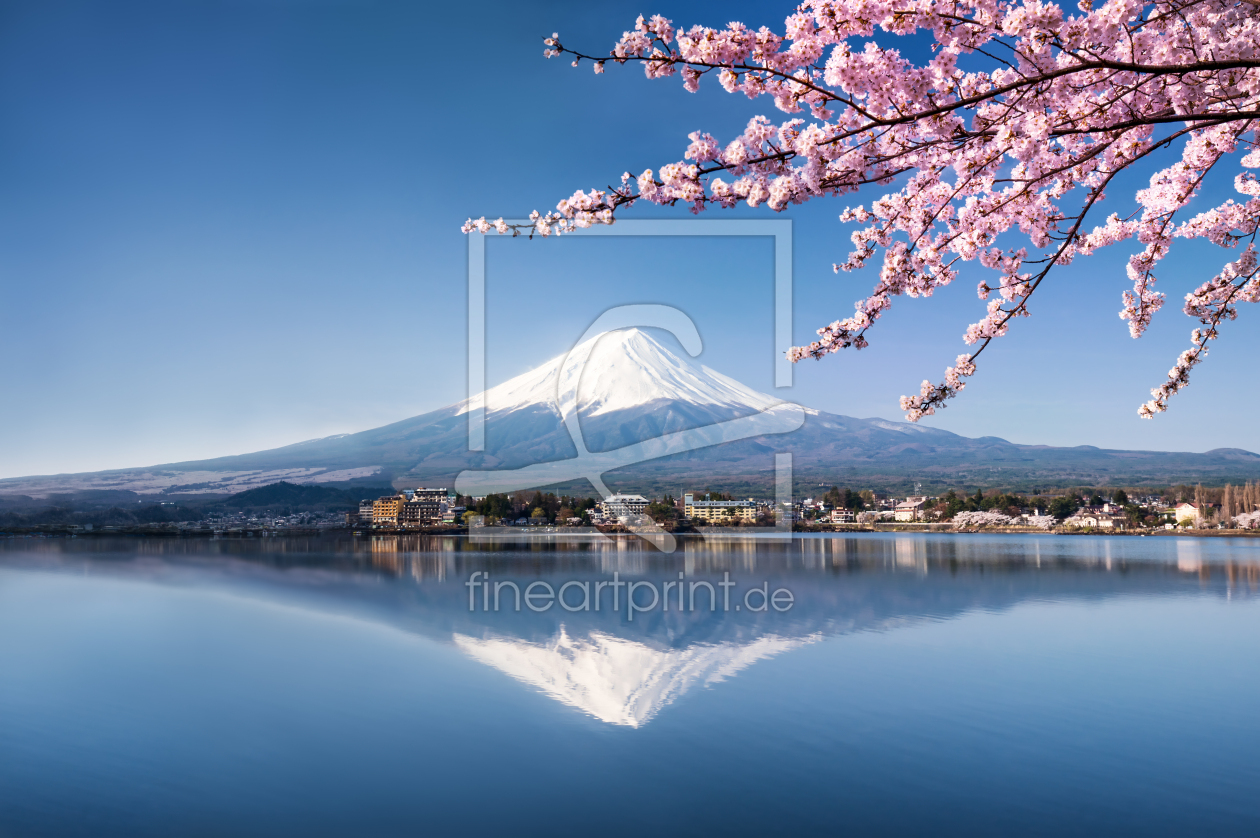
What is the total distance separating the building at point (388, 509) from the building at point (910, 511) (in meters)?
34.6

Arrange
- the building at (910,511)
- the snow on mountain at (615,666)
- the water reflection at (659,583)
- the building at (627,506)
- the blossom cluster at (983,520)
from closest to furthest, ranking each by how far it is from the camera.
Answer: the snow on mountain at (615,666)
the water reflection at (659,583)
the building at (627,506)
the blossom cluster at (983,520)
the building at (910,511)

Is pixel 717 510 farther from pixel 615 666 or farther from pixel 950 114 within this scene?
→ pixel 950 114

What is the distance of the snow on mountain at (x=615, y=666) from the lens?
761 centimetres

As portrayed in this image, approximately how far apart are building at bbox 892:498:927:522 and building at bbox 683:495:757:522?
12093mm

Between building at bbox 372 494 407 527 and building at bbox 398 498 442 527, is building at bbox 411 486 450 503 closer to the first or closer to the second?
building at bbox 398 498 442 527

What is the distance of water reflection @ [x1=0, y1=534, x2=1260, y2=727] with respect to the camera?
29.8 ft

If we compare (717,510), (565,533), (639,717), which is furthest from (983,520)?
(639,717)

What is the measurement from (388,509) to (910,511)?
3670 cm

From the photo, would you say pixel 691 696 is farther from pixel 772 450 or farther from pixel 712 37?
pixel 772 450

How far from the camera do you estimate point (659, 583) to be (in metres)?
18.1
